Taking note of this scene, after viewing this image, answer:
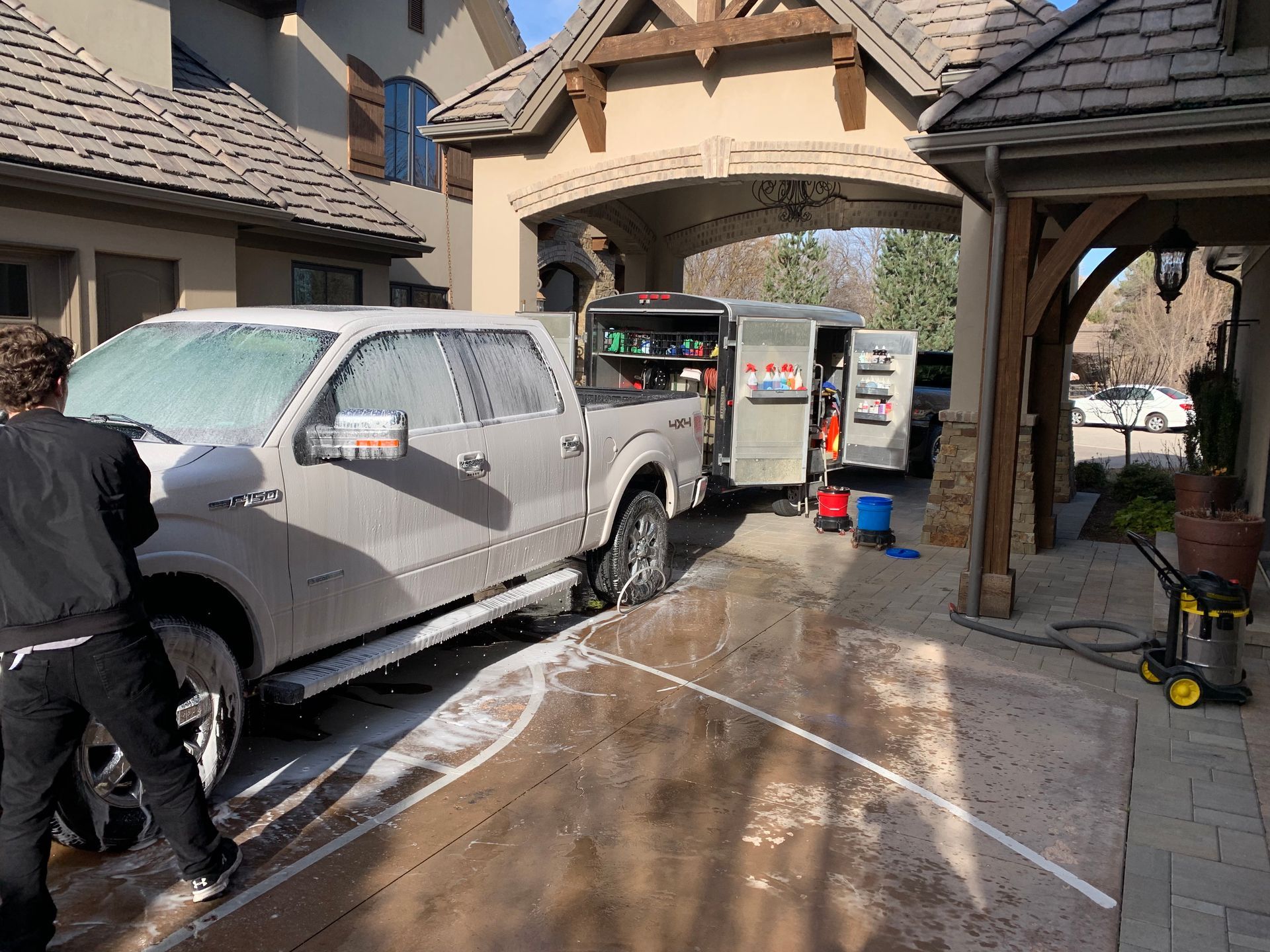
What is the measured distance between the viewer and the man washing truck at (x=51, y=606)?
317 centimetres

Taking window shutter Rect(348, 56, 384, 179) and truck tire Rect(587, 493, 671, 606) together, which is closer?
truck tire Rect(587, 493, 671, 606)

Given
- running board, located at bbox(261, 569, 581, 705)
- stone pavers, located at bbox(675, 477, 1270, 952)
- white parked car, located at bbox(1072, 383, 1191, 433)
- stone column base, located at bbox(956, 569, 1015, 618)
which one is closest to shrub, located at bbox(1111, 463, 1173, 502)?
stone pavers, located at bbox(675, 477, 1270, 952)

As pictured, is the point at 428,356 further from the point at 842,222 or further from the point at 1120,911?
the point at 842,222

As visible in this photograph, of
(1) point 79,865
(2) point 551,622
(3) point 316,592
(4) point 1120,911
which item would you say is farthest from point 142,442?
(4) point 1120,911

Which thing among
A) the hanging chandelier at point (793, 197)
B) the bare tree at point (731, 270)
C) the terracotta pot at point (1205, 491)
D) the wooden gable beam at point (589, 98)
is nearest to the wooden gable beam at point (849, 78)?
the wooden gable beam at point (589, 98)

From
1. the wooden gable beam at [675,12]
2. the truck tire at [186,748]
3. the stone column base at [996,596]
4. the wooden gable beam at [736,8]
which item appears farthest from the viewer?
the wooden gable beam at [675,12]

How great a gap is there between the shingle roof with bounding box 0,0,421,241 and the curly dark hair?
6.12m

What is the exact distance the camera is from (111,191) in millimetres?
9070

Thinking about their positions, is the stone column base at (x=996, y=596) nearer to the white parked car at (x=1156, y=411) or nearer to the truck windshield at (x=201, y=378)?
the truck windshield at (x=201, y=378)

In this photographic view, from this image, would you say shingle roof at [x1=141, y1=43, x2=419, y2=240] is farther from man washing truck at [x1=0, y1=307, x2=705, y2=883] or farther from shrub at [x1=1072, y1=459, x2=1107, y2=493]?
shrub at [x1=1072, y1=459, x2=1107, y2=493]

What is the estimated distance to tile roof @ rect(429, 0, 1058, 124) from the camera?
374 inches

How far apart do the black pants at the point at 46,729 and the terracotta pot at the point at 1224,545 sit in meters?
6.67

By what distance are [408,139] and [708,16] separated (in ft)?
Answer: 22.5

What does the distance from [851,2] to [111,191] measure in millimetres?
7162
